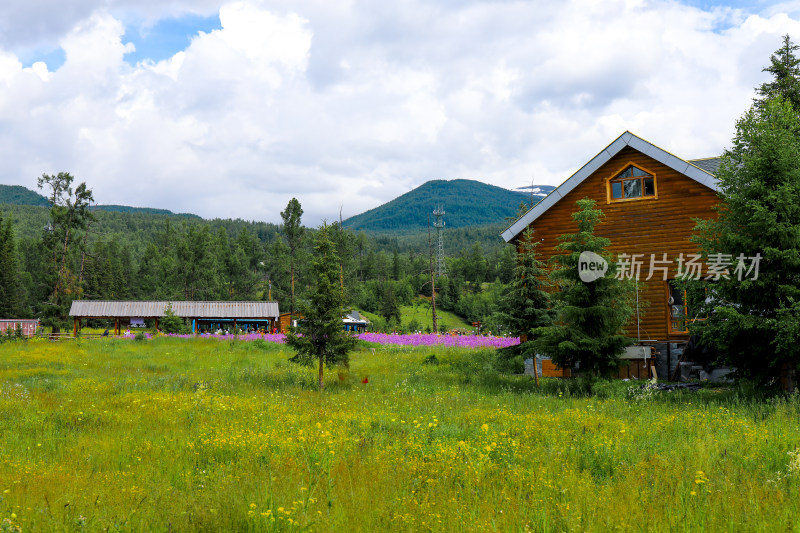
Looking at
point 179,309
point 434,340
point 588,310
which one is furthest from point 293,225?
point 588,310

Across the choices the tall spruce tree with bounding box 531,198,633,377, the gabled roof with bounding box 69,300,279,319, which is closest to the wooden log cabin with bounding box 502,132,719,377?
the tall spruce tree with bounding box 531,198,633,377

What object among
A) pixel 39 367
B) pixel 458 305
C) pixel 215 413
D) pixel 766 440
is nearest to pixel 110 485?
pixel 215 413

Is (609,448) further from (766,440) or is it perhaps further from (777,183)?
(777,183)

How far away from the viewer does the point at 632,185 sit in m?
20.2

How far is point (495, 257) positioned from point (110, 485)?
139 metres

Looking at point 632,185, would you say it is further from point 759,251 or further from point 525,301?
point 759,251

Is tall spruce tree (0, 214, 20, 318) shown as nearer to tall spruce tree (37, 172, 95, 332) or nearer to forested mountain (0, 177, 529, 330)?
forested mountain (0, 177, 529, 330)

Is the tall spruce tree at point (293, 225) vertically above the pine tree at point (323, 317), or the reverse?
the tall spruce tree at point (293, 225)

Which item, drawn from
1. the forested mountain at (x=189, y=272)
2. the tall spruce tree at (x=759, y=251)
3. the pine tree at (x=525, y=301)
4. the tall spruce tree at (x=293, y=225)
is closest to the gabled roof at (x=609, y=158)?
the pine tree at (x=525, y=301)

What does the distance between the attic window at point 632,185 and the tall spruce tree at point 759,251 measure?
21.8ft

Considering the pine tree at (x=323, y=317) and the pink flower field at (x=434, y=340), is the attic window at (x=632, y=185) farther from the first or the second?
the pink flower field at (x=434, y=340)

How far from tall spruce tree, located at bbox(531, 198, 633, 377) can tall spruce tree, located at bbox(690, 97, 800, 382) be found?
2233 millimetres

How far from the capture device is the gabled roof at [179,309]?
52.4 meters

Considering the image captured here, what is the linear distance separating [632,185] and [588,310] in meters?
8.04
